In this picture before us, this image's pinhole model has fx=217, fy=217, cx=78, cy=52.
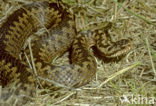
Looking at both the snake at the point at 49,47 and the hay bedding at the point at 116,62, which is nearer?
the hay bedding at the point at 116,62

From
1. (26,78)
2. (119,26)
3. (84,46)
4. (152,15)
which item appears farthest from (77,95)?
(152,15)

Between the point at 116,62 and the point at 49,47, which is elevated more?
the point at 49,47

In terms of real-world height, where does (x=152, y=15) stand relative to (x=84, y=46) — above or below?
above

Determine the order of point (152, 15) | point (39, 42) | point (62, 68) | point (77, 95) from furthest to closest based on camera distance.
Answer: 1. point (152, 15)
2. point (39, 42)
3. point (62, 68)
4. point (77, 95)

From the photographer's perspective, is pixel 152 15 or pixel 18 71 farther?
pixel 152 15

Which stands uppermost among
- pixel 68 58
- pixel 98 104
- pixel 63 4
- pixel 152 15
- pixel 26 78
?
pixel 63 4

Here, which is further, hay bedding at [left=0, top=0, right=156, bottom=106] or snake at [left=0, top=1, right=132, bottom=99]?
snake at [left=0, top=1, right=132, bottom=99]

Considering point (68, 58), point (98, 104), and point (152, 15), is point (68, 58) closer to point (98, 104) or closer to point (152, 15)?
point (98, 104)

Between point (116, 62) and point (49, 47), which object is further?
point (49, 47)
